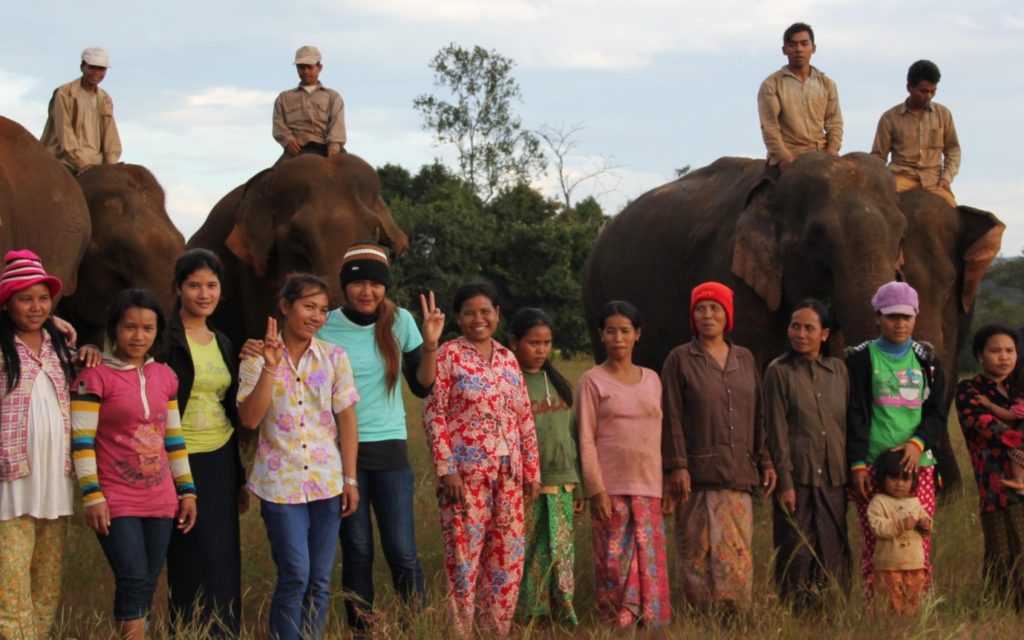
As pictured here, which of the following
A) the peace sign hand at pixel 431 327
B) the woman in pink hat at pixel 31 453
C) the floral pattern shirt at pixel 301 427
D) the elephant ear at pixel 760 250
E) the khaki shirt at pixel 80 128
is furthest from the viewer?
the khaki shirt at pixel 80 128

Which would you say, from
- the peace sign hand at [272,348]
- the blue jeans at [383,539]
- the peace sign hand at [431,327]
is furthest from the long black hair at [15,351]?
the peace sign hand at [431,327]

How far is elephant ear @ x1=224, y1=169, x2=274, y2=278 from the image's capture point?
32.6 feet

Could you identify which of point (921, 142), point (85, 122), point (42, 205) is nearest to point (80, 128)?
point (85, 122)

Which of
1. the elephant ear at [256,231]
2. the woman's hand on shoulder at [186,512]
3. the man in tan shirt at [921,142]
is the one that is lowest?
the woman's hand on shoulder at [186,512]

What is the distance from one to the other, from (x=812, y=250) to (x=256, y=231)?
381 cm

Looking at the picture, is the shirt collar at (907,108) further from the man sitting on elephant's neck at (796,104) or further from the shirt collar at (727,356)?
the shirt collar at (727,356)

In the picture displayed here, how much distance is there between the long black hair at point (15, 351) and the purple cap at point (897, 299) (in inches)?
141

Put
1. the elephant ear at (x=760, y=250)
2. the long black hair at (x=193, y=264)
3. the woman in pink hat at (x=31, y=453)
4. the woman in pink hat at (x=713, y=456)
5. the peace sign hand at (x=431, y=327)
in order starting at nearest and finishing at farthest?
the woman in pink hat at (x=31, y=453)
the long black hair at (x=193, y=264)
the peace sign hand at (x=431, y=327)
the woman in pink hat at (x=713, y=456)
the elephant ear at (x=760, y=250)

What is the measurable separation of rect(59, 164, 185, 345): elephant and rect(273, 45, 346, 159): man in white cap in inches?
40.2

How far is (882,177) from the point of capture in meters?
8.95

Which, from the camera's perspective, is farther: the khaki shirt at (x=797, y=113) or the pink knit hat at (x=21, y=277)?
the khaki shirt at (x=797, y=113)

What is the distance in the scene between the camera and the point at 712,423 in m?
6.57

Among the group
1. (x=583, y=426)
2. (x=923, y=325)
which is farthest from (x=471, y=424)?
(x=923, y=325)

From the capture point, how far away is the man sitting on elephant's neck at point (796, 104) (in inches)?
378
